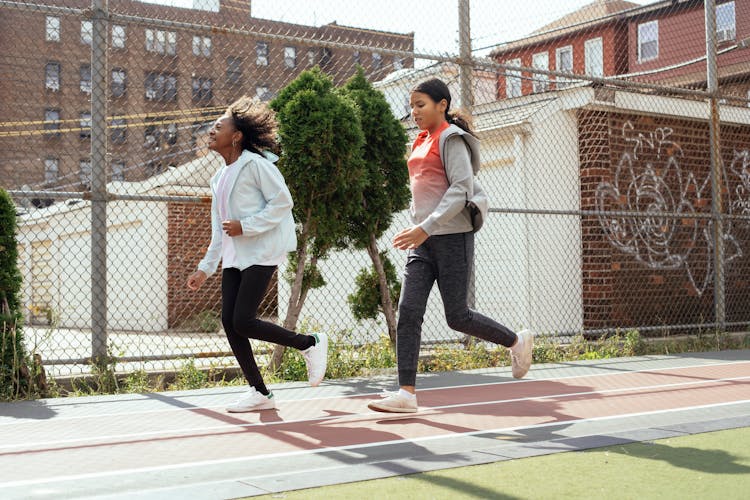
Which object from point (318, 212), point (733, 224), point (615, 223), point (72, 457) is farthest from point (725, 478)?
point (733, 224)

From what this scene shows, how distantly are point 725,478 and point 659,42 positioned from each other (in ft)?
125

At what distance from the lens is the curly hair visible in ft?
19.1

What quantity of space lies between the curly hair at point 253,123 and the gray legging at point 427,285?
1323 mm

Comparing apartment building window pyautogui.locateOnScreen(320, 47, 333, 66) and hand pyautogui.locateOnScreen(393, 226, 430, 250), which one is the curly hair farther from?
apartment building window pyautogui.locateOnScreen(320, 47, 333, 66)

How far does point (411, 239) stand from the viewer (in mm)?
5109

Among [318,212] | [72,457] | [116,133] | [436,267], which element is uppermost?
[116,133]

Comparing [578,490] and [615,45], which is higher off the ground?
[615,45]

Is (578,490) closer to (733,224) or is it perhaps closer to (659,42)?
(733,224)

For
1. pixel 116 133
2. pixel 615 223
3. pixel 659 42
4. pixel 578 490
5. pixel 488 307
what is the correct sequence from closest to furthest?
1. pixel 578 490
2. pixel 615 223
3. pixel 488 307
4. pixel 659 42
5. pixel 116 133

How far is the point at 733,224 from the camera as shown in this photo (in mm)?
12656

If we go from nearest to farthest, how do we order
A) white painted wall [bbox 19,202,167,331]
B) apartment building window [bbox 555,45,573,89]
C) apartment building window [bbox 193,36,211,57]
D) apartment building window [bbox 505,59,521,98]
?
apartment building window [bbox 193,36,211,57]
apartment building window [bbox 505,59,521,98]
white painted wall [bbox 19,202,167,331]
apartment building window [bbox 555,45,573,89]

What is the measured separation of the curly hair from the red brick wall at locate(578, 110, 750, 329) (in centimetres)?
659

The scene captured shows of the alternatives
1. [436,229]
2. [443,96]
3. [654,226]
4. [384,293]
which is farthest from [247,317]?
[654,226]

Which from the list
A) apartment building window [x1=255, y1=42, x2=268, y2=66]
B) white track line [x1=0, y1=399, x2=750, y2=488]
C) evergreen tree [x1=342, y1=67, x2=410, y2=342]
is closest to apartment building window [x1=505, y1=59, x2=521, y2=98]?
evergreen tree [x1=342, y1=67, x2=410, y2=342]
